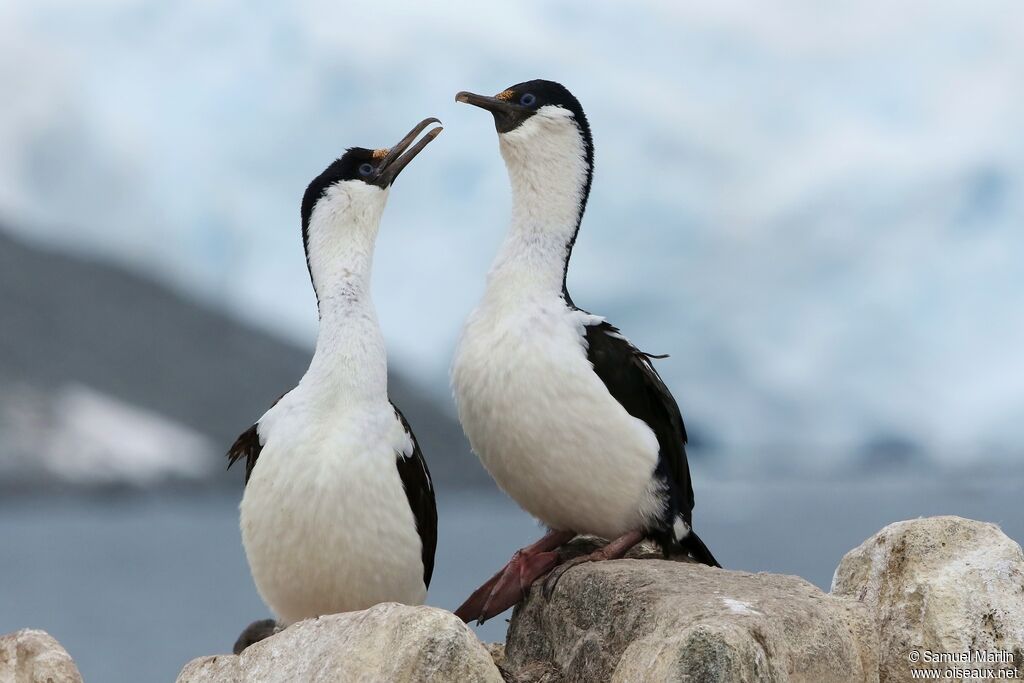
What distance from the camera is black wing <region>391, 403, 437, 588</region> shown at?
350 inches

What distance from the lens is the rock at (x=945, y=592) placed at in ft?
26.8

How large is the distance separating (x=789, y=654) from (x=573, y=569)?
71.7 inches

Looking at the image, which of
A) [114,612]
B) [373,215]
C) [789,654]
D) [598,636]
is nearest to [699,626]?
[789,654]

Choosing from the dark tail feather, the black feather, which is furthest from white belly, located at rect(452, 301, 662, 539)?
the dark tail feather

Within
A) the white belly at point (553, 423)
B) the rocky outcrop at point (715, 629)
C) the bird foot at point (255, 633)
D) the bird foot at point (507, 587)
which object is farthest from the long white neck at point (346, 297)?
Result: the bird foot at point (255, 633)

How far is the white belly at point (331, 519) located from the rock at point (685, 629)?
920 mm

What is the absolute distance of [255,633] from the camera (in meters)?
10.2

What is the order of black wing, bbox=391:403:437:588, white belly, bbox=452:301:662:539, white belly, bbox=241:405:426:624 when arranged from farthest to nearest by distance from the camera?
1. white belly, bbox=452:301:662:539
2. black wing, bbox=391:403:437:588
3. white belly, bbox=241:405:426:624

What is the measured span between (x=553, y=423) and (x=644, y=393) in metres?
0.77

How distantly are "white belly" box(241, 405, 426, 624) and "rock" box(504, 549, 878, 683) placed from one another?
0.92m

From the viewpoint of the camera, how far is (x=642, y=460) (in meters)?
9.27

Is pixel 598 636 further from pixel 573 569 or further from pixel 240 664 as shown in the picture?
pixel 240 664

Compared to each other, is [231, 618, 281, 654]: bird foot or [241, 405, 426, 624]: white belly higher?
[241, 405, 426, 624]: white belly

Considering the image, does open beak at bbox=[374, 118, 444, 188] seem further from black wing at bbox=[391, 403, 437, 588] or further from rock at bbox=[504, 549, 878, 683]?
rock at bbox=[504, 549, 878, 683]
